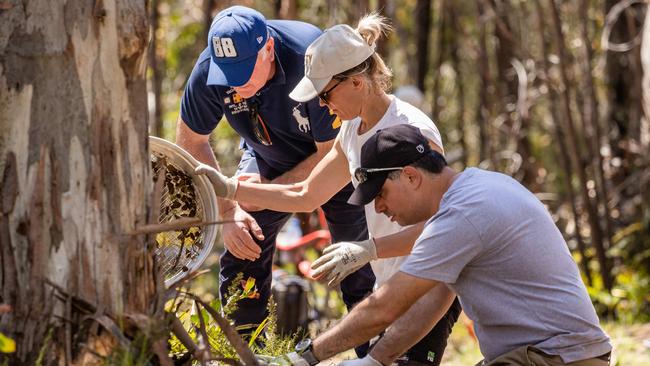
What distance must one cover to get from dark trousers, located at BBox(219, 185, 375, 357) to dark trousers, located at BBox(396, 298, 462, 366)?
913 millimetres

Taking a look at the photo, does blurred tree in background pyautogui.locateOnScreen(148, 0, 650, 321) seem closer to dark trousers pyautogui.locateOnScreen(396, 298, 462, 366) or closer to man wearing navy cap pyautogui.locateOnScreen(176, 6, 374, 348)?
man wearing navy cap pyautogui.locateOnScreen(176, 6, 374, 348)

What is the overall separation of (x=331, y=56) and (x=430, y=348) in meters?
1.27

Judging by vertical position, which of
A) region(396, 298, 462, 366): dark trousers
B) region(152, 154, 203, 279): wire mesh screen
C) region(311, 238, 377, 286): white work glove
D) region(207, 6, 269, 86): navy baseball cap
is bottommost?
region(396, 298, 462, 366): dark trousers

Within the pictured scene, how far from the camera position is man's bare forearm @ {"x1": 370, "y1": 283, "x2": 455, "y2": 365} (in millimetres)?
3479

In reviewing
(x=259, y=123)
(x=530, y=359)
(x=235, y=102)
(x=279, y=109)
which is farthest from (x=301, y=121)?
(x=530, y=359)

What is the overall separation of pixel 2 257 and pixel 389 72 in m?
1.99

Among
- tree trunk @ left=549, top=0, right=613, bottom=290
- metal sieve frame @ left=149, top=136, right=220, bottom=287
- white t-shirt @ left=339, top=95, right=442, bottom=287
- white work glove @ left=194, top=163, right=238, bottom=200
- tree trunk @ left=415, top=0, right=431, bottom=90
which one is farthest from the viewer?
tree trunk @ left=415, top=0, right=431, bottom=90

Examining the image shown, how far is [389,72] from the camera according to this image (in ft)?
14.2

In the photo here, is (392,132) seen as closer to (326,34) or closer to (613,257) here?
(326,34)

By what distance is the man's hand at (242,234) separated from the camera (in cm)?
468

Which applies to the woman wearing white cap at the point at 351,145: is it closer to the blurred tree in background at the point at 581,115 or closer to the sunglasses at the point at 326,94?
the sunglasses at the point at 326,94

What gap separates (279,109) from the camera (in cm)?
480

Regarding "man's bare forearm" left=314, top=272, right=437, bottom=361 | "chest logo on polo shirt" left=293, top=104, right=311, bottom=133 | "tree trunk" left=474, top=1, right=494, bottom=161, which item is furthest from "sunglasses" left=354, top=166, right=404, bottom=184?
"tree trunk" left=474, top=1, right=494, bottom=161

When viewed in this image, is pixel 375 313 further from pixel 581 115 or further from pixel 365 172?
pixel 581 115
